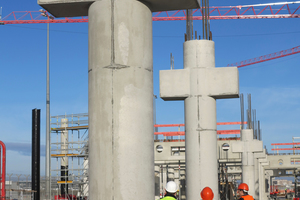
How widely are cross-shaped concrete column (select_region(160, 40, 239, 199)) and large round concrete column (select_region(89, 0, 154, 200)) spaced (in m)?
6.35

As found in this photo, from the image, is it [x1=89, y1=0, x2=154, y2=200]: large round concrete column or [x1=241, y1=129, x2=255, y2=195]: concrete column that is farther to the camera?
[x1=241, y1=129, x2=255, y2=195]: concrete column

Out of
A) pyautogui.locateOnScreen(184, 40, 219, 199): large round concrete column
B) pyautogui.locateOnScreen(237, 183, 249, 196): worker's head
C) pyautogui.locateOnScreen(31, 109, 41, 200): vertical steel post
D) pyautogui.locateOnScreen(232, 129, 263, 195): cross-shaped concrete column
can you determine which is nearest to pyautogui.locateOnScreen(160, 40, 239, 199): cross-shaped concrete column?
pyautogui.locateOnScreen(184, 40, 219, 199): large round concrete column

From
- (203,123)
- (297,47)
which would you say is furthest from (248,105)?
(297,47)

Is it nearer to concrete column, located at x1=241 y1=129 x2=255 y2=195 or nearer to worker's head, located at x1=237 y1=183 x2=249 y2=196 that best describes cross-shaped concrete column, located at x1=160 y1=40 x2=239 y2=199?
worker's head, located at x1=237 y1=183 x2=249 y2=196

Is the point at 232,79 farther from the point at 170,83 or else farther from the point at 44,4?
the point at 44,4

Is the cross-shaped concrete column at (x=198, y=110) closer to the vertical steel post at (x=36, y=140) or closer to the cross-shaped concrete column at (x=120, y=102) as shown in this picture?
the vertical steel post at (x=36, y=140)

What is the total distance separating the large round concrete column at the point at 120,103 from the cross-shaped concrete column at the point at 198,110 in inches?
250

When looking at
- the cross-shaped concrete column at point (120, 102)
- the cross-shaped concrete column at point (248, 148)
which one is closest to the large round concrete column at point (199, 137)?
the cross-shaped concrete column at point (120, 102)

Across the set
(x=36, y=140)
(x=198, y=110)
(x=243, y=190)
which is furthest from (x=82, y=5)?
(x=36, y=140)

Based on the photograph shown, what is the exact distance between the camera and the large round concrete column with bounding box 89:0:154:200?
6.50m

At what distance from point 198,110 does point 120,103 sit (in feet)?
A: 22.9

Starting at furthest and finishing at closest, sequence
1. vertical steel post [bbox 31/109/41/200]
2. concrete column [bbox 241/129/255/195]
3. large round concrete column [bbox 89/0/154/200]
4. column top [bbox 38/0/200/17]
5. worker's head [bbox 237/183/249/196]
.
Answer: concrete column [bbox 241/129/255/195] → vertical steel post [bbox 31/109/41/200] → worker's head [bbox 237/183/249/196] → column top [bbox 38/0/200/17] → large round concrete column [bbox 89/0/154/200]

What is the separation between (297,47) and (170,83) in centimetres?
10488

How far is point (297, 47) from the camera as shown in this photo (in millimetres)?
111062
